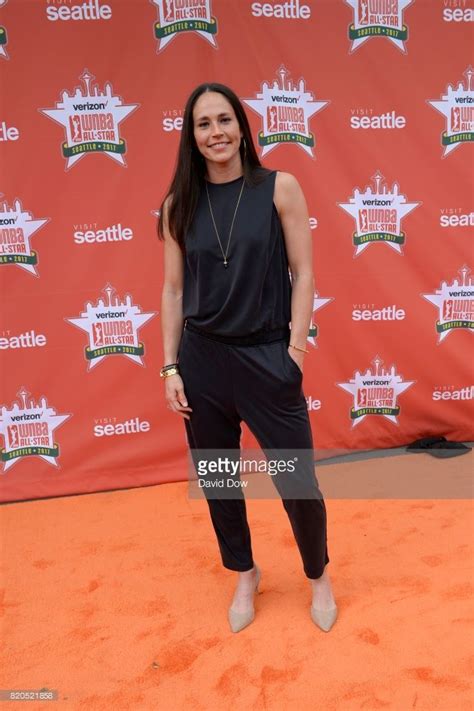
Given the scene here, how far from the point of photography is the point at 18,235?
10.1 feet

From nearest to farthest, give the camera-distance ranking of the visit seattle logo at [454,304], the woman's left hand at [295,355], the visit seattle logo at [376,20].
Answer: the woman's left hand at [295,355] → the visit seattle logo at [376,20] → the visit seattle logo at [454,304]

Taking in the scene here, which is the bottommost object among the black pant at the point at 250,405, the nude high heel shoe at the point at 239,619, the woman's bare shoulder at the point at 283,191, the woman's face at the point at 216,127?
the nude high heel shoe at the point at 239,619

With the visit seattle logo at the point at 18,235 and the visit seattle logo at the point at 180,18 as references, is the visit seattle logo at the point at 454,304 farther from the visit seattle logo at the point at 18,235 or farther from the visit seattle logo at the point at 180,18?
the visit seattle logo at the point at 18,235

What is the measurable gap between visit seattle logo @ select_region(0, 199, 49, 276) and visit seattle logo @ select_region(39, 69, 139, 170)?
294mm

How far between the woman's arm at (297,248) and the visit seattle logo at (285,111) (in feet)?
4.27

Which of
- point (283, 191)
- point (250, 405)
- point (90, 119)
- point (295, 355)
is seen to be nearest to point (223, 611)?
point (250, 405)

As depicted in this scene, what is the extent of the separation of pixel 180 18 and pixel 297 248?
1.62 metres

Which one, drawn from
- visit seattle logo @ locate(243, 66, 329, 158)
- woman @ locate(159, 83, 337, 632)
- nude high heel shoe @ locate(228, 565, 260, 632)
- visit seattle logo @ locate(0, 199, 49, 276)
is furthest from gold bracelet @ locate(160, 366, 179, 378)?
visit seattle logo @ locate(243, 66, 329, 158)

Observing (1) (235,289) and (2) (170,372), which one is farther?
(2) (170,372)

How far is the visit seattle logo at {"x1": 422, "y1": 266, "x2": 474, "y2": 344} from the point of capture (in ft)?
11.2

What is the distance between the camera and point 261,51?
3039 millimetres

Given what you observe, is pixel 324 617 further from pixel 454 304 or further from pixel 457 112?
pixel 457 112

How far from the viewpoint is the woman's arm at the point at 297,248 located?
1.90 metres

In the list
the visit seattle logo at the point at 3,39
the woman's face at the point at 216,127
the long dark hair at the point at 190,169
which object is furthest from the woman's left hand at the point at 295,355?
the visit seattle logo at the point at 3,39
